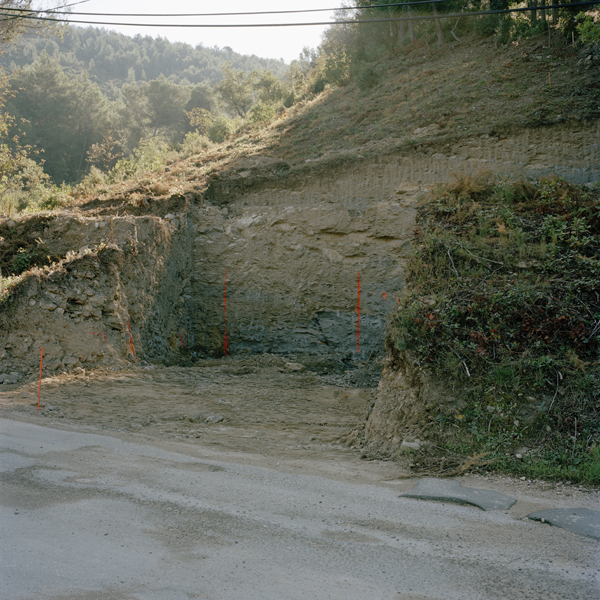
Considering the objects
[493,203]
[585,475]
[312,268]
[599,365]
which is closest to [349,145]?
[312,268]

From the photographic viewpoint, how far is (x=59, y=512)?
13.0 feet

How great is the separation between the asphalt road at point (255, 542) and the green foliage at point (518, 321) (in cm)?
160

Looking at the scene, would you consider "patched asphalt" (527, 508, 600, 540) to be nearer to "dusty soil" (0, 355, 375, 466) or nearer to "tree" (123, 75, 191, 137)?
"dusty soil" (0, 355, 375, 466)

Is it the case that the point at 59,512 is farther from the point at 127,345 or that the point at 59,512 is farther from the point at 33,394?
the point at 127,345

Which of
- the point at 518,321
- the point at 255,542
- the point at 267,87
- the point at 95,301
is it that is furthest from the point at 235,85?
the point at 255,542

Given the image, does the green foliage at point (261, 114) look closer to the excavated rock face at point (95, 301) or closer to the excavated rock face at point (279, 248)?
Answer: the excavated rock face at point (279, 248)

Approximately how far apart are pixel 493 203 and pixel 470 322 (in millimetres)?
3058

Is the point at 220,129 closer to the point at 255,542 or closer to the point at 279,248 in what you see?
the point at 279,248

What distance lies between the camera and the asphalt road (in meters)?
2.95

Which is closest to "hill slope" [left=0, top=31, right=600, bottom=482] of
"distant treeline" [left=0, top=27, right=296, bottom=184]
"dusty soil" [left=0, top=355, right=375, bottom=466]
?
"dusty soil" [left=0, top=355, right=375, bottom=466]

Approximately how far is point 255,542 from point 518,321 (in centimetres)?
430

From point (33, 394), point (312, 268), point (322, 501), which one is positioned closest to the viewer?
point (322, 501)

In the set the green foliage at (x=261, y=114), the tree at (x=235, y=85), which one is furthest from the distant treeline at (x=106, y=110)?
the green foliage at (x=261, y=114)

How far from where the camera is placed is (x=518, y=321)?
6000 millimetres
